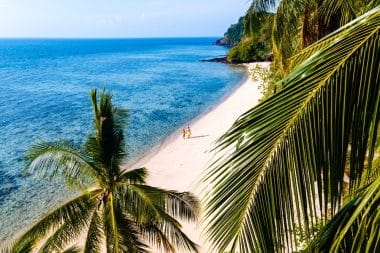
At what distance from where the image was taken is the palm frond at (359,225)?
1.37 metres

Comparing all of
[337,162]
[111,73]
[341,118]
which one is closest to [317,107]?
[341,118]

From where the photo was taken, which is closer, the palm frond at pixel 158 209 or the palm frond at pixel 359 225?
the palm frond at pixel 359 225

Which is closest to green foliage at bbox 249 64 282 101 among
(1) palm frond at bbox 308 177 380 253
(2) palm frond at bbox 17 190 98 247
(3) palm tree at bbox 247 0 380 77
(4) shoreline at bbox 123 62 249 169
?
(3) palm tree at bbox 247 0 380 77

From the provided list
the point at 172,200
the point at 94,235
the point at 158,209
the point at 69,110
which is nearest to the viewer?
the point at 158,209

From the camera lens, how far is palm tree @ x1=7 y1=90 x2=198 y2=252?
28.4 ft

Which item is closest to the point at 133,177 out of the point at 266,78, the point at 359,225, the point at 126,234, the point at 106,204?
the point at 106,204

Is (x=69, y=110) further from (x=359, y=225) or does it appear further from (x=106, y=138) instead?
(x=359, y=225)

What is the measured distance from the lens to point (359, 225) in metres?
1.51

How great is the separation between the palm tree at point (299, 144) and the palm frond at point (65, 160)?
8633 mm

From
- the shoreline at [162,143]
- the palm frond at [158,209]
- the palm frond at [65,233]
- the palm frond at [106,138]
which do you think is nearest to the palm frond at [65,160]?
the palm frond at [106,138]

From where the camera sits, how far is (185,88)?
57.2m

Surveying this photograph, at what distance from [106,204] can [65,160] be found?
5.25 feet

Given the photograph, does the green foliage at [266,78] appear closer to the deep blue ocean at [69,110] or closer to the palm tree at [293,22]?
the palm tree at [293,22]

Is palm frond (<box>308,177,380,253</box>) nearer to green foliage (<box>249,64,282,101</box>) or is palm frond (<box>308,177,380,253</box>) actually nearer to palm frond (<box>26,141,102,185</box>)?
green foliage (<box>249,64,282,101</box>)
